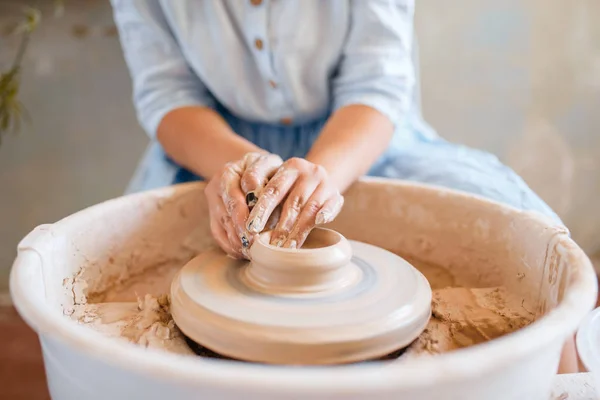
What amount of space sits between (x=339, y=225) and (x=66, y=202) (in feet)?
4.15

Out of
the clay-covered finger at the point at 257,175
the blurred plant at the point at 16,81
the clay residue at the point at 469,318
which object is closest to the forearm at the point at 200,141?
the clay-covered finger at the point at 257,175

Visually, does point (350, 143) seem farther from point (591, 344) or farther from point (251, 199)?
point (591, 344)

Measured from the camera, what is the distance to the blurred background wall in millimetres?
1799

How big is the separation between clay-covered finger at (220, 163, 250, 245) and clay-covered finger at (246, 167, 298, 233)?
0.08ft

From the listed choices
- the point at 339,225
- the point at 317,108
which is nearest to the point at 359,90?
the point at 317,108

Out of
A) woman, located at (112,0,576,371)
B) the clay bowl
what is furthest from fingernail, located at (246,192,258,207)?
the clay bowl

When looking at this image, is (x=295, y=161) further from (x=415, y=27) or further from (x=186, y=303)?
(x=415, y=27)

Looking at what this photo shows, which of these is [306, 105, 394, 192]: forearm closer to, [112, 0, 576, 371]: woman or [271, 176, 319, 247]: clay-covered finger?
[112, 0, 576, 371]: woman

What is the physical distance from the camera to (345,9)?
108cm

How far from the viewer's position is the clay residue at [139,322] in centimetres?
70

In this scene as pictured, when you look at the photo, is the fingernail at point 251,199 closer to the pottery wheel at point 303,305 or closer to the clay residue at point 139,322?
the pottery wheel at point 303,305

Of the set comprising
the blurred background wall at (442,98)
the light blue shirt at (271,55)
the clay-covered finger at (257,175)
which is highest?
the light blue shirt at (271,55)

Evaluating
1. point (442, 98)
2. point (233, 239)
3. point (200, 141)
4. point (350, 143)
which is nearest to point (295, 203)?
point (233, 239)

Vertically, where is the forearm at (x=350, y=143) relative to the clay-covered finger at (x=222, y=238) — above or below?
above
